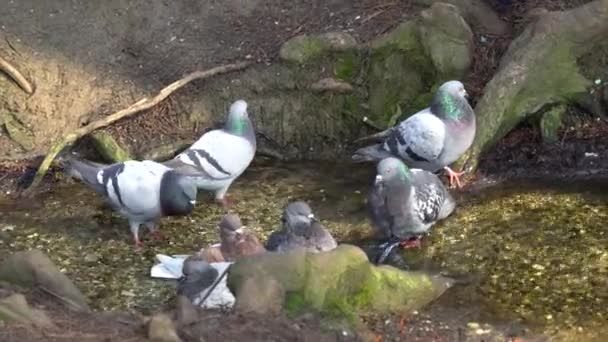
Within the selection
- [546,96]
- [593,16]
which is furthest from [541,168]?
[593,16]

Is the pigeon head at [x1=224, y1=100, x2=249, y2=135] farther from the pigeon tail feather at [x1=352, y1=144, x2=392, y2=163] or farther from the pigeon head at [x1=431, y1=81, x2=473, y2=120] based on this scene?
the pigeon head at [x1=431, y1=81, x2=473, y2=120]

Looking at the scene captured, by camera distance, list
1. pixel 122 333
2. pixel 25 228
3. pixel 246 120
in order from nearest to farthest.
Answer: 1. pixel 122 333
2. pixel 25 228
3. pixel 246 120

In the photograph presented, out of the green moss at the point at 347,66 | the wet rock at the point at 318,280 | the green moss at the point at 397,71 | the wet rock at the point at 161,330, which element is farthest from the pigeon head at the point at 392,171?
the green moss at the point at 347,66

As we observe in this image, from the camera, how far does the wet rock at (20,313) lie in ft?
17.2

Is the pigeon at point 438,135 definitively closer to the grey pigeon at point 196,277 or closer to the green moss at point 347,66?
the green moss at point 347,66

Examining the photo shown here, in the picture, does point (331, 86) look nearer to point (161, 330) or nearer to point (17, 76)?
point (17, 76)

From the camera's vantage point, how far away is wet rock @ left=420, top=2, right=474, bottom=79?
8891 mm

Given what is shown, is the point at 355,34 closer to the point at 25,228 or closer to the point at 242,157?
the point at 242,157

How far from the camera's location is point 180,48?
9.87 m

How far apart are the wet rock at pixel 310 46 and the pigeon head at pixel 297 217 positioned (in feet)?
9.90

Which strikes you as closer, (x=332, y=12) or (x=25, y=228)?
(x=25, y=228)

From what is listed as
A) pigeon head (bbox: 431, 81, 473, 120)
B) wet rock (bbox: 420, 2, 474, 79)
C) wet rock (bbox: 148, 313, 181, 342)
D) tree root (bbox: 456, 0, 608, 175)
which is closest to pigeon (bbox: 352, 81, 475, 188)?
pigeon head (bbox: 431, 81, 473, 120)

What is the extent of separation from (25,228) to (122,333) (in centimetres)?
283

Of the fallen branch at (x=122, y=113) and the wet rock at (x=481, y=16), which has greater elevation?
the fallen branch at (x=122, y=113)
